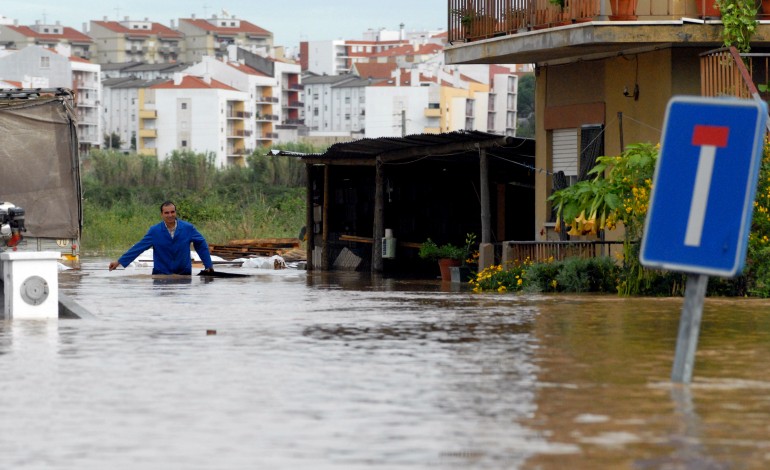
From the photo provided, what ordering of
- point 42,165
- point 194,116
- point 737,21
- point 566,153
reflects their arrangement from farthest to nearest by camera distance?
point 194,116 < point 566,153 < point 737,21 < point 42,165

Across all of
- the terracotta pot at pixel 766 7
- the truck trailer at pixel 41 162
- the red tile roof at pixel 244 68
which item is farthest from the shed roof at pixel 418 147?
the red tile roof at pixel 244 68

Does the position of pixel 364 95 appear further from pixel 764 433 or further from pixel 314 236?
pixel 764 433

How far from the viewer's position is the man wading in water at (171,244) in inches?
951

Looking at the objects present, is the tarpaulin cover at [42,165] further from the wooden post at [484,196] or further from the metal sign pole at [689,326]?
the metal sign pole at [689,326]

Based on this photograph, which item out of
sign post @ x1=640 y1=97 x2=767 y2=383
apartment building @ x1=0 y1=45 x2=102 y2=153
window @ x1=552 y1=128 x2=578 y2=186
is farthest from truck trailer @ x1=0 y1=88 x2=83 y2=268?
apartment building @ x1=0 y1=45 x2=102 y2=153

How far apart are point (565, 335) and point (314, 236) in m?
24.0

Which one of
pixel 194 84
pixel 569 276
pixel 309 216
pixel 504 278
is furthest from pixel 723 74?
pixel 194 84

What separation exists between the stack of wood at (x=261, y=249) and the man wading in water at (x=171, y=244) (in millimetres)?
15775

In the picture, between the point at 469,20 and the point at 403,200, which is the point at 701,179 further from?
the point at 403,200

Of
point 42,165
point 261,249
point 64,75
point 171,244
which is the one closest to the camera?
point 42,165

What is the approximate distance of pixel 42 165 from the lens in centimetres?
2109

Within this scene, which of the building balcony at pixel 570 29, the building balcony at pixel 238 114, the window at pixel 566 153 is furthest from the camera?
the building balcony at pixel 238 114

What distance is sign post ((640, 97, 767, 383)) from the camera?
923 centimetres

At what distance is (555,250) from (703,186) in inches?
595
